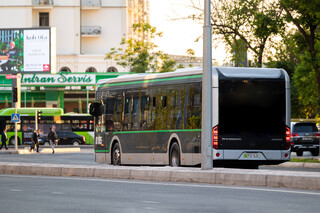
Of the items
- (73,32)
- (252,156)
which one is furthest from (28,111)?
(252,156)

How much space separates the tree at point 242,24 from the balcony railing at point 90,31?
150ft

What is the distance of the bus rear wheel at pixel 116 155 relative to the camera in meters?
27.5

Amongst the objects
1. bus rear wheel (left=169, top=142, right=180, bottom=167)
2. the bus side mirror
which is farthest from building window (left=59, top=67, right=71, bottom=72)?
bus rear wheel (left=169, top=142, right=180, bottom=167)

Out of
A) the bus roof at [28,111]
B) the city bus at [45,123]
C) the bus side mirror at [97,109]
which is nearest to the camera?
the bus side mirror at [97,109]

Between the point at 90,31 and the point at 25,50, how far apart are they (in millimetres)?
19431

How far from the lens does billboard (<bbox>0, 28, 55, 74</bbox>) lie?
199 feet

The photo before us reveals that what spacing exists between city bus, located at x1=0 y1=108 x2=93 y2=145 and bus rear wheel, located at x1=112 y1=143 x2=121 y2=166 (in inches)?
1513

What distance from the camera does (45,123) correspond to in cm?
6756

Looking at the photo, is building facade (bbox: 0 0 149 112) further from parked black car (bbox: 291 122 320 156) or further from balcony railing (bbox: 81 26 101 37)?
parked black car (bbox: 291 122 320 156)

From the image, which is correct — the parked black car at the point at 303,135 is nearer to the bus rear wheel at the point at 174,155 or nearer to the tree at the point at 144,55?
the bus rear wheel at the point at 174,155

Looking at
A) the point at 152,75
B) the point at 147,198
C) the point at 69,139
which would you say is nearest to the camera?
the point at 147,198

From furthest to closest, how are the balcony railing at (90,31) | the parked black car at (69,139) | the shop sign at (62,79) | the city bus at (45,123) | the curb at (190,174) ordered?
1. the balcony railing at (90,31)
2. the shop sign at (62,79)
3. the parked black car at (69,139)
4. the city bus at (45,123)
5. the curb at (190,174)

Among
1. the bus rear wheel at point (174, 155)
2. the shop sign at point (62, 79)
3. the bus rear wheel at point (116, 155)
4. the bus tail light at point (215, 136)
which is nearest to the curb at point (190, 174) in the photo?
the bus tail light at point (215, 136)

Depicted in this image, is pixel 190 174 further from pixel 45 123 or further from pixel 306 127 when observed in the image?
pixel 45 123
